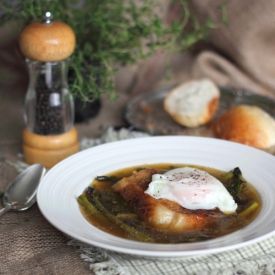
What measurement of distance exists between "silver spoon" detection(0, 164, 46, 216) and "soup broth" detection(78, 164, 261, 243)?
271mm

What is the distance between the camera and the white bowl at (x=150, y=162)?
173 centimetres

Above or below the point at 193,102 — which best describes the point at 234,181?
above

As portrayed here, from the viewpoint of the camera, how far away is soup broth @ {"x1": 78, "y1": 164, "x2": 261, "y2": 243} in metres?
1.87

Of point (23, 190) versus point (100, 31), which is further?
point (100, 31)

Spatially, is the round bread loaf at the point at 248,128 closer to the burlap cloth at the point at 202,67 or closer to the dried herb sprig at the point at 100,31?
the dried herb sprig at the point at 100,31

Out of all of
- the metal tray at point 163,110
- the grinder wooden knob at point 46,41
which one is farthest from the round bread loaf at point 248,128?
the grinder wooden knob at point 46,41

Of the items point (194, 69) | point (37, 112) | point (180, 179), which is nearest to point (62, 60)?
point (37, 112)

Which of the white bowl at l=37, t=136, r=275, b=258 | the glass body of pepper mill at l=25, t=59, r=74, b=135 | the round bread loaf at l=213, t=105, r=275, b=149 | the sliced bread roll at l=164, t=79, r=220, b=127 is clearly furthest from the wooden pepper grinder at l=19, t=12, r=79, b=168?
the round bread loaf at l=213, t=105, r=275, b=149

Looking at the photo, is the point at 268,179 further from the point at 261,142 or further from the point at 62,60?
the point at 62,60

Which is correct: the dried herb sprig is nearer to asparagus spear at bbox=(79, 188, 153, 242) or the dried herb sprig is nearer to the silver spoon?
the silver spoon

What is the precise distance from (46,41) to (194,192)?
1048 mm

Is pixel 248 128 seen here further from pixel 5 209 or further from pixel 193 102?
pixel 5 209

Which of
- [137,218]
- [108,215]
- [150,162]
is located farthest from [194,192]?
[150,162]

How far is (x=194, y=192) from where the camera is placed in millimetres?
2004
